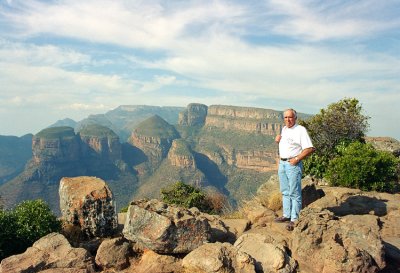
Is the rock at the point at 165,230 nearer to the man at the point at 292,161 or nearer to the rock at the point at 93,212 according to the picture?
the rock at the point at 93,212

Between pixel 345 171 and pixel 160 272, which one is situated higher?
pixel 345 171

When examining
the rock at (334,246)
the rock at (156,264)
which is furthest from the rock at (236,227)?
the rock at (156,264)

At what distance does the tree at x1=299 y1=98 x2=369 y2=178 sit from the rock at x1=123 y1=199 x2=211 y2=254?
14.5 metres

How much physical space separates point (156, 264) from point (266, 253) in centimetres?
244

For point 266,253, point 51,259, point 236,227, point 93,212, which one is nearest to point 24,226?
point 93,212

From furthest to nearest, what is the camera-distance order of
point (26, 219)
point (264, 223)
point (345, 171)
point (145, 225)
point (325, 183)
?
point (325, 183)
point (345, 171)
point (264, 223)
point (26, 219)
point (145, 225)

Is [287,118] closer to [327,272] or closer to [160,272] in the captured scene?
[327,272]

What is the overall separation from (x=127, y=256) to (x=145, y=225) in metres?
1.00

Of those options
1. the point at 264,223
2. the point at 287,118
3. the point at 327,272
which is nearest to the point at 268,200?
the point at 264,223

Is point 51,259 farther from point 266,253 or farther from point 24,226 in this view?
point 266,253

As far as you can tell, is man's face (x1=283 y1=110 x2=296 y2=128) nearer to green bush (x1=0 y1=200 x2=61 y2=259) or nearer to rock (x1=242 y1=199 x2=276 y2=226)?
rock (x1=242 y1=199 x2=276 y2=226)

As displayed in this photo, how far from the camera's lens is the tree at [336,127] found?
22.1 m

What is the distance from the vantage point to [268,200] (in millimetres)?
13266

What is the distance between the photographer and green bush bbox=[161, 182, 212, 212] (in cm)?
2209
